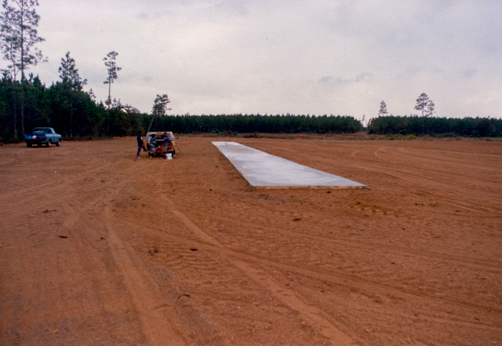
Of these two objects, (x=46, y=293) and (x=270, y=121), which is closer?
(x=46, y=293)

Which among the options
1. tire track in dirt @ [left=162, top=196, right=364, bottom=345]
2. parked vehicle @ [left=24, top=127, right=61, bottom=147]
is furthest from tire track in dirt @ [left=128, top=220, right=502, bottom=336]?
parked vehicle @ [left=24, top=127, right=61, bottom=147]

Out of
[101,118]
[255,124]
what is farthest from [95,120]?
[255,124]

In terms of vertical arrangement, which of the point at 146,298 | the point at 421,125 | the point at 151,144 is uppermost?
the point at 421,125

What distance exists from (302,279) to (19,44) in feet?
139

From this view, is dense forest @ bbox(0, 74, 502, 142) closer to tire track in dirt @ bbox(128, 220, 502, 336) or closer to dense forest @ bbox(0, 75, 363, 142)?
dense forest @ bbox(0, 75, 363, 142)

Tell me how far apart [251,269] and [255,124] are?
84.1 metres

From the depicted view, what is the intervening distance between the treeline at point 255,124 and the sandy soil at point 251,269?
76.6m

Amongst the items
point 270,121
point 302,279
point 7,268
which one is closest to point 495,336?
point 302,279

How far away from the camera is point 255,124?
8812 cm

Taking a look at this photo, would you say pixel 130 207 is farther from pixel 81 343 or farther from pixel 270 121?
pixel 270 121

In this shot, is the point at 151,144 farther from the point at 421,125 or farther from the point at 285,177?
the point at 421,125

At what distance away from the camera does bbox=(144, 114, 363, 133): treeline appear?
8512 centimetres

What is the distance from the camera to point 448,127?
80625 mm

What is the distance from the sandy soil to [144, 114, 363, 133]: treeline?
251 ft
